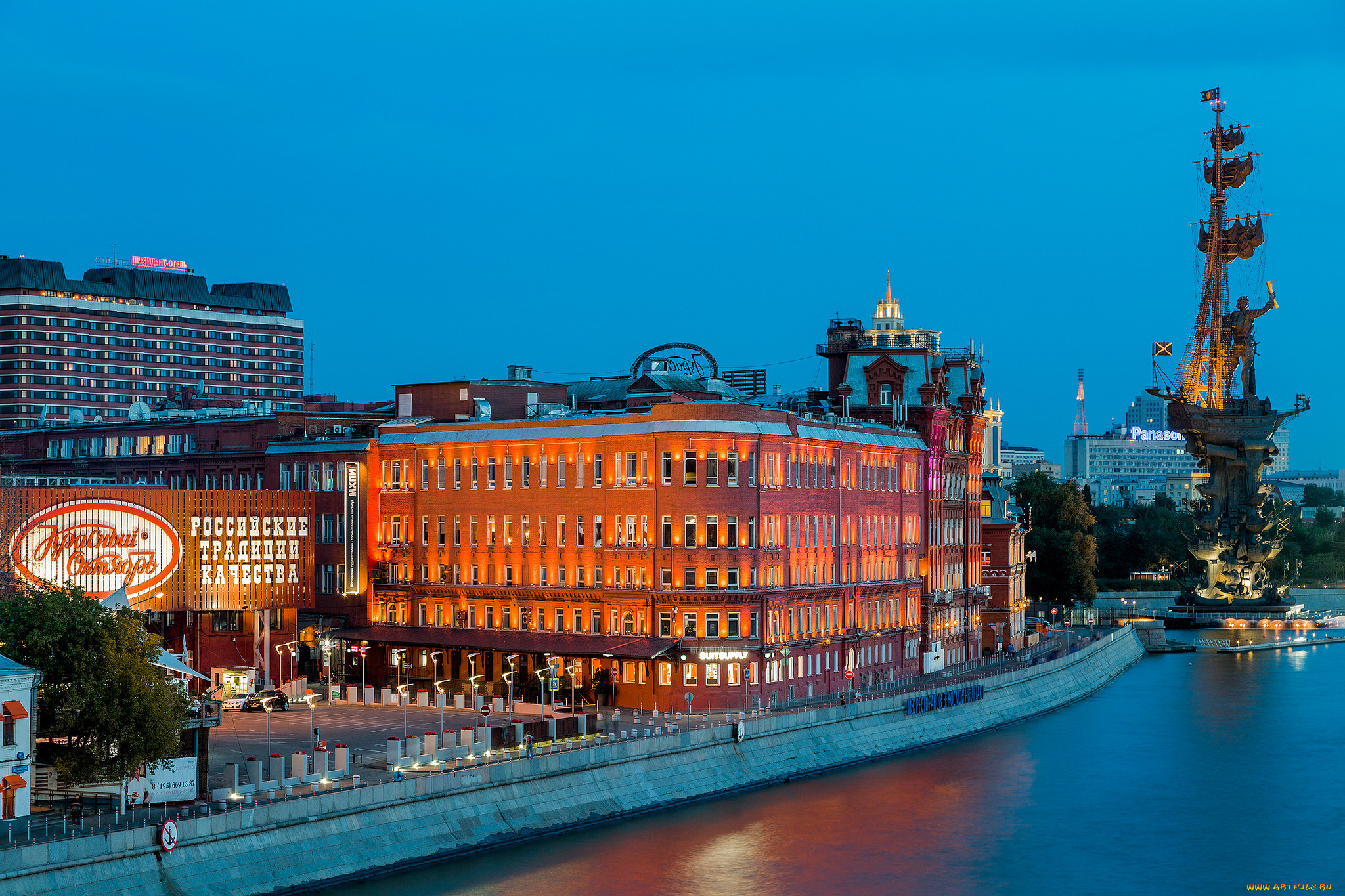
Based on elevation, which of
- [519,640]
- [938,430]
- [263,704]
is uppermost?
[938,430]

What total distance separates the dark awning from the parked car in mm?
9602

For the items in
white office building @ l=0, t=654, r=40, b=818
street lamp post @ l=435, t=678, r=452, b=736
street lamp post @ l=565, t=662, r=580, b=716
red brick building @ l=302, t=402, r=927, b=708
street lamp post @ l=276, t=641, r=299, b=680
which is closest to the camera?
white office building @ l=0, t=654, r=40, b=818

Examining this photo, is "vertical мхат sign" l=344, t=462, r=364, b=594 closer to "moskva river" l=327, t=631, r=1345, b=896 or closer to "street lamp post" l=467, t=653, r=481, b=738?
"street lamp post" l=467, t=653, r=481, b=738

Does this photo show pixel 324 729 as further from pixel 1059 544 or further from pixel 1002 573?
pixel 1059 544

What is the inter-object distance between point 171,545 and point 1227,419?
109m

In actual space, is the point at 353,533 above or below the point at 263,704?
above

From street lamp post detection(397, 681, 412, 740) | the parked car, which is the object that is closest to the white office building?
street lamp post detection(397, 681, 412, 740)

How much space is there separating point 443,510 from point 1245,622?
330 feet

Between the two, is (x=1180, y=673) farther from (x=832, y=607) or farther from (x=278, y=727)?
(x=278, y=727)

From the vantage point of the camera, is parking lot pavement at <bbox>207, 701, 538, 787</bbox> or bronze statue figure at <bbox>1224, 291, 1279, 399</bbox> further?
bronze statue figure at <bbox>1224, 291, 1279, 399</bbox>

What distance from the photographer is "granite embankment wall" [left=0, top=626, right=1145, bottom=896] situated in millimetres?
49125

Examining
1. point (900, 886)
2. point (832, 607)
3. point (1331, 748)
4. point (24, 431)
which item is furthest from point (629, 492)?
point (24, 431)

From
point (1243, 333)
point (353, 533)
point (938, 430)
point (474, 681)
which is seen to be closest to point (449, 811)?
point (474, 681)

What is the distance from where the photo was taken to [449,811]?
60.5 metres
